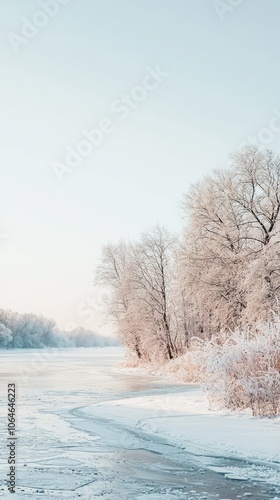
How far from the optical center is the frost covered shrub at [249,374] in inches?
514

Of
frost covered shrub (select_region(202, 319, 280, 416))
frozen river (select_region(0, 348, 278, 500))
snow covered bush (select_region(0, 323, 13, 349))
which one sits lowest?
frozen river (select_region(0, 348, 278, 500))

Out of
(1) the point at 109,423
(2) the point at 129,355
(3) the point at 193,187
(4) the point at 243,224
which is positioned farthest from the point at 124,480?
(2) the point at 129,355

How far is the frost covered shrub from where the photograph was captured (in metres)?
13.1

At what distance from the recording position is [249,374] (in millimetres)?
13617

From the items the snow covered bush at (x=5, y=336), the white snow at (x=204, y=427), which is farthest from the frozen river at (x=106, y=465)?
the snow covered bush at (x=5, y=336)

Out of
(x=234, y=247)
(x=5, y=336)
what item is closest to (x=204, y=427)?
(x=234, y=247)

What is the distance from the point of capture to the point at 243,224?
31281mm

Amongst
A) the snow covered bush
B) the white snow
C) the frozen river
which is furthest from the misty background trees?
the snow covered bush

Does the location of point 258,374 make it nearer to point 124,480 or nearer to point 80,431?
point 80,431

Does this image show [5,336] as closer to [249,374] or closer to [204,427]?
[249,374]

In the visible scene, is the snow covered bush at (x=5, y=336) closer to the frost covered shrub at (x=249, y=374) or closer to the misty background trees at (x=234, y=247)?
the misty background trees at (x=234, y=247)

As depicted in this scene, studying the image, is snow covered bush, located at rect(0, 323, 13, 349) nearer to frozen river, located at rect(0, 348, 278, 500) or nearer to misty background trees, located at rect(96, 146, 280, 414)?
misty background trees, located at rect(96, 146, 280, 414)

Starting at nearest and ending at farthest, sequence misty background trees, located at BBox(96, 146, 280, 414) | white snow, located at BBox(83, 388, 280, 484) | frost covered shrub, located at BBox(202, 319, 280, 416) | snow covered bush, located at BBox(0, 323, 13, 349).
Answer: white snow, located at BBox(83, 388, 280, 484), frost covered shrub, located at BBox(202, 319, 280, 416), misty background trees, located at BBox(96, 146, 280, 414), snow covered bush, located at BBox(0, 323, 13, 349)

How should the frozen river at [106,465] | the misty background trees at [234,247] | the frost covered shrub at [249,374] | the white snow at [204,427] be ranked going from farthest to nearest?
the misty background trees at [234,247] < the frost covered shrub at [249,374] < the white snow at [204,427] < the frozen river at [106,465]
